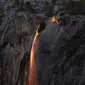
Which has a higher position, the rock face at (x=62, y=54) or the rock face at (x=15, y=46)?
the rock face at (x=62, y=54)

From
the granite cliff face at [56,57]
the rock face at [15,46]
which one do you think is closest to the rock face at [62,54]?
the granite cliff face at [56,57]

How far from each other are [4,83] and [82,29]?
19.7 feet

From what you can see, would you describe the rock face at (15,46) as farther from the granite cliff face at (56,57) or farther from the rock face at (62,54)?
the rock face at (62,54)

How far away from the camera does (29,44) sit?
663 inches

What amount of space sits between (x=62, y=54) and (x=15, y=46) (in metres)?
5.06

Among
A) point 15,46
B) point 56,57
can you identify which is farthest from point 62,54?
point 15,46

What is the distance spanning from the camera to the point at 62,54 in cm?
1258

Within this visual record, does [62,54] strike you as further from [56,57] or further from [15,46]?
[15,46]

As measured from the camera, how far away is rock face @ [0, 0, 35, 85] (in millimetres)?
16781

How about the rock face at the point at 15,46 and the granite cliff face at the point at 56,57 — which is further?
the rock face at the point at 15,46

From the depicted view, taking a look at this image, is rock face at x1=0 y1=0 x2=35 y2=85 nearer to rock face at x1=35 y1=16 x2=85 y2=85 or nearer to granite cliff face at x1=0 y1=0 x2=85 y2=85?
granite cliff face at x1=0 y1=0 x2=85 y2=85

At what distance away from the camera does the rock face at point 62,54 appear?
12.0 m

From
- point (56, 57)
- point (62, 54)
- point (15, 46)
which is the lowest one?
point (15, 46)

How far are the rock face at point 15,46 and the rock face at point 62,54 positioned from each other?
3.51 metres
